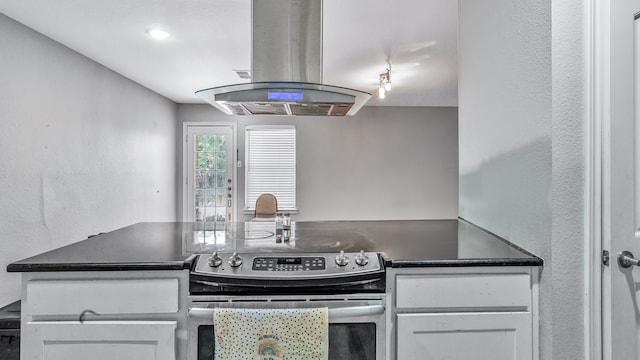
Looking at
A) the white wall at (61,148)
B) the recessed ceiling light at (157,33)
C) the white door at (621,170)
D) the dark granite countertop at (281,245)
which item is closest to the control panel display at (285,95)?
the dark granite countertop at (281,245)

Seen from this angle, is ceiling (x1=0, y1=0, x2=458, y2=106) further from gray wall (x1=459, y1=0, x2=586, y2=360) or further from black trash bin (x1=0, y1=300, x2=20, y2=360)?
black trash bin (x1=0, y1=300, x2=20, y2=360)

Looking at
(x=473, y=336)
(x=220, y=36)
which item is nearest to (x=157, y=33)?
(x=220, y=36)

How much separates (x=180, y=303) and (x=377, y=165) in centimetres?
469

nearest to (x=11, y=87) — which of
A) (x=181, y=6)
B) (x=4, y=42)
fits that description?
(x=4, y=42)

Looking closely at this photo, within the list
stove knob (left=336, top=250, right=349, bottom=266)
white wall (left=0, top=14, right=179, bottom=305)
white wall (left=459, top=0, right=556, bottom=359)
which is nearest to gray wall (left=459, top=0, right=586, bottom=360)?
white wall (left=459, top=0, right=556, bottom=359)

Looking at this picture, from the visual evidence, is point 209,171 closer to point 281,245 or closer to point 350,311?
point 281,245

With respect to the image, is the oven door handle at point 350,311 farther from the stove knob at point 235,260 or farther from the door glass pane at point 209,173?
the door glass pane at point 209,173

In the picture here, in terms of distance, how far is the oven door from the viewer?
129 cm

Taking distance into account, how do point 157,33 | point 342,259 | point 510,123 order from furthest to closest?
point 157,33
point 510,123
point 342,259

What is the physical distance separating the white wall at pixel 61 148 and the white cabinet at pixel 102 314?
158 centimetres

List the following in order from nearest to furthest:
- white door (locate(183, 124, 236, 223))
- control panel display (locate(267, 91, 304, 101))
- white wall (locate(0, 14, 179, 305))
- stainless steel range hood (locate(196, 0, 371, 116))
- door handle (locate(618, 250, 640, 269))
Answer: door handle (locate(618, 250, 640, 269)), control panel display (locate(267, 91, 304, 101)), stainless steel range hood (locate(196, 0, 371, 116)), white wall (locate(0, 14, 179, 305)), white door (locate(183, 124, 236, 223))

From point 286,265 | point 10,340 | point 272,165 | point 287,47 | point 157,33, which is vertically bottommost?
point 10,340

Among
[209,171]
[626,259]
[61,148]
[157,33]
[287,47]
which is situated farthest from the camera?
[209,171]

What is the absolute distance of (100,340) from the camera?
129 centimetres
